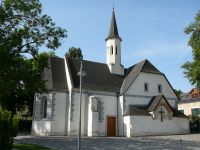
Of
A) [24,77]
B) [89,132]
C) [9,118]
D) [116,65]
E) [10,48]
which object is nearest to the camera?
[9,118]

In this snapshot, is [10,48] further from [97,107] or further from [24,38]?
[97,107]

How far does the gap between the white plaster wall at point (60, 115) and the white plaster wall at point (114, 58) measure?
28.3 feet

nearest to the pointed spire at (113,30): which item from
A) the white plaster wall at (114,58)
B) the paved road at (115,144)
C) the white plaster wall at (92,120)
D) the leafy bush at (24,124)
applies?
the white plaster wall at (114,58)

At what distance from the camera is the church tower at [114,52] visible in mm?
28891

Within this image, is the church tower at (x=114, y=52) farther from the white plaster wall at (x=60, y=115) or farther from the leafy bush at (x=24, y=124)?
the leafy bush at (x=24, y=124)

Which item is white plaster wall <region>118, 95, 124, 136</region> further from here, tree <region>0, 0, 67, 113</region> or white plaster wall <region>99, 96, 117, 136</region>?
tree <region>0, 0, 67, 113</region>

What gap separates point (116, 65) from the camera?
2900 cm

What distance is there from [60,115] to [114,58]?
456 inches

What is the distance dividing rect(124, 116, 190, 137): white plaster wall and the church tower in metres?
8.14

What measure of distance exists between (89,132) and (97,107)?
291 centimetres

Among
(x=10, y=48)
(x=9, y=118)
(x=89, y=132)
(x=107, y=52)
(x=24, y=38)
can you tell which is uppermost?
(x=107, y=52)

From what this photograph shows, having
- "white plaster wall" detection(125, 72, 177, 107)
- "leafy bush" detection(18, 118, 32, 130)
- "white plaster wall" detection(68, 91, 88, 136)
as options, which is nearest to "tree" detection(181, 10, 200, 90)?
"white plaster wall" detection(125, 72, 177, 107)

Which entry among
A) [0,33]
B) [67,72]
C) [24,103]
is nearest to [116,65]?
[67,72]

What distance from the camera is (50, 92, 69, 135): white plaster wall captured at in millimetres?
21969
